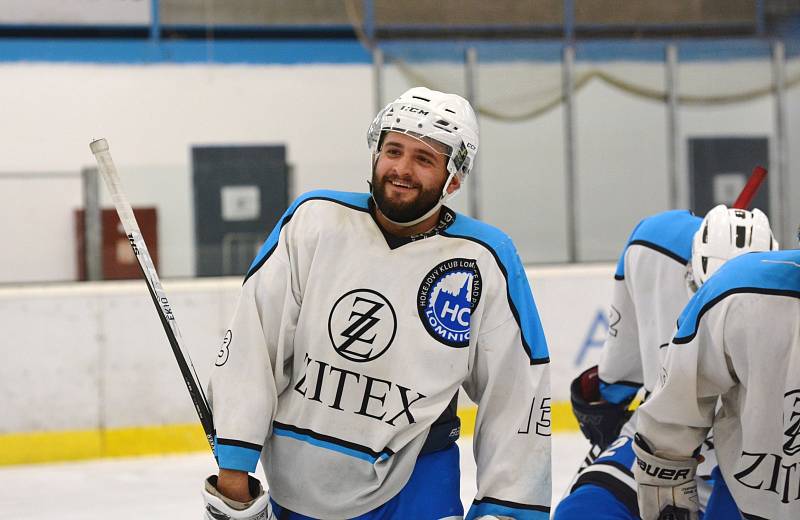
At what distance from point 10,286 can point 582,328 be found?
2473 mm

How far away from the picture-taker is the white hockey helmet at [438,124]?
6.22 feet

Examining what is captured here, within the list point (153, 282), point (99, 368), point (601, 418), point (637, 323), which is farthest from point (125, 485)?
point (153, 282)

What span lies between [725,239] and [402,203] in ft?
2.40

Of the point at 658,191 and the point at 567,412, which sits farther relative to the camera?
the point at 658,191

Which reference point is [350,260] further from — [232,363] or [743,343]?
[743,343]

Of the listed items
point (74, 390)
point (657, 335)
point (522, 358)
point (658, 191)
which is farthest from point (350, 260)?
point (658, 191)

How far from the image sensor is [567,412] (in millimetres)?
5309

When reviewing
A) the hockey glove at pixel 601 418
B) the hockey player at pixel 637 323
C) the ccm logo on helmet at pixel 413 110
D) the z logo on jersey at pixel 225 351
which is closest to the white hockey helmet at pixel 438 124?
the ccm logo on helmet at pixel 413 110

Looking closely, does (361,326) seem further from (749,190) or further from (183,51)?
(183,51)

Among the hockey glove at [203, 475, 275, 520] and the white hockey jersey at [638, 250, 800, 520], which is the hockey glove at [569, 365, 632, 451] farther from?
the hockey glove at [203, 475, 275, 520]

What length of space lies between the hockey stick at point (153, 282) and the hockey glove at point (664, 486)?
67cm

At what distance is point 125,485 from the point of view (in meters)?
4.38

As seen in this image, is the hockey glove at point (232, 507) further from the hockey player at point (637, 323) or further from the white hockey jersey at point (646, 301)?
the white hockey jersey at point (646, 301)

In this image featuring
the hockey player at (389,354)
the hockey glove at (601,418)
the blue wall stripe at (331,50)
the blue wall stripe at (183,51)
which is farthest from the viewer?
the blue wall stripe at (183,51)
